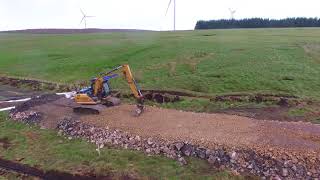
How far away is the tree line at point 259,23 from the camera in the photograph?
4360 inches

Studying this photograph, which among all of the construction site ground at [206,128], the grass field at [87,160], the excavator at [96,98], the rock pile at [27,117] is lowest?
the grass field at [87,160]

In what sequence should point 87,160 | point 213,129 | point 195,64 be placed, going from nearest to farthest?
point 87,160 < point 213,129 < point 195,64

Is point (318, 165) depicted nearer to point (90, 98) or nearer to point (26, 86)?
point (90, 98)

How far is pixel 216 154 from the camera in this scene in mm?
18516

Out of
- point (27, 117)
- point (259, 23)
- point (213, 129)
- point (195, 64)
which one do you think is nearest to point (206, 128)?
point (213, 129)

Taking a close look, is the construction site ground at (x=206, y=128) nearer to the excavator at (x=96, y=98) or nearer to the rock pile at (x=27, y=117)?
the rock pile at (x=27, y=117)

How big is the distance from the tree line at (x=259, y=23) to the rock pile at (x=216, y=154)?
9762cm

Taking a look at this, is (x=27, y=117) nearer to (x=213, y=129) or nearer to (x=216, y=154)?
(x=213, y=129)

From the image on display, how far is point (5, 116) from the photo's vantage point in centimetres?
2712

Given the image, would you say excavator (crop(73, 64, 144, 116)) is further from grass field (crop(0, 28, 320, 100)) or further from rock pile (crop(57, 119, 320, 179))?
grass field (crop(0, 28, 320, 100))

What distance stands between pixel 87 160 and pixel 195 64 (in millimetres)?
23961

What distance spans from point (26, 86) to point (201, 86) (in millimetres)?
16457

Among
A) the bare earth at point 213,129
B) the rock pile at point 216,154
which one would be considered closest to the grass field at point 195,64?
the bare earth at point 213,129

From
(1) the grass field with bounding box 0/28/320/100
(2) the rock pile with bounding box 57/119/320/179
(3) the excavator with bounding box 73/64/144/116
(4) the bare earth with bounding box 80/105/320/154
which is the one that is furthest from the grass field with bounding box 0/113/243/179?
(1) the grass field with bounding box 0/28/320/100
